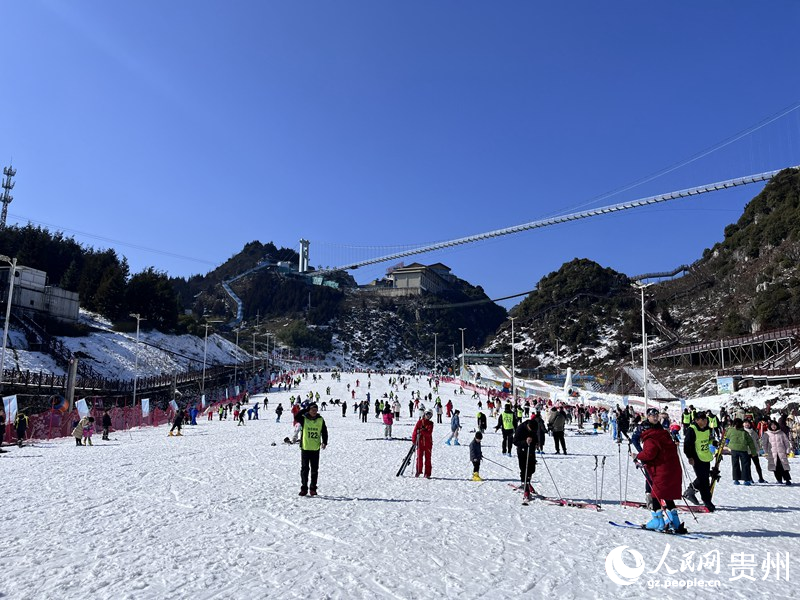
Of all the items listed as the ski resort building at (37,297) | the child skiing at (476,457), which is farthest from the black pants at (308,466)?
the ski resort building at (37,297)

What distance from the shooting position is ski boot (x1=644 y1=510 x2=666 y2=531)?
636cm

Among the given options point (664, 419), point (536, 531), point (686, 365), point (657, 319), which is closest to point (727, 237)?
point (657, 319)

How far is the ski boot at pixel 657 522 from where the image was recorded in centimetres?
636

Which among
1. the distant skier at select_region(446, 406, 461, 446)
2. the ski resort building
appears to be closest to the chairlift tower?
the ski resort building

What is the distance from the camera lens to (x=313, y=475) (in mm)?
8352

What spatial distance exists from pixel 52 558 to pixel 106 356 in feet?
163

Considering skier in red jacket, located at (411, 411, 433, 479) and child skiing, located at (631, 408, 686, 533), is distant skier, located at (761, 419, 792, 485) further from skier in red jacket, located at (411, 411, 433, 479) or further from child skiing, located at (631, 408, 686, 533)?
skier in red jacket, located at (411, 411, 433, 479)

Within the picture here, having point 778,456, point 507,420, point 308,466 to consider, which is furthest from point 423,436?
point 778,456

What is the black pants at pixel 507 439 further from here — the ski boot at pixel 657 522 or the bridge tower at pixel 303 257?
the bridge tower at pixel 303 257

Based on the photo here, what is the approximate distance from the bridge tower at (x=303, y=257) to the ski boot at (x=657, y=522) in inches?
7204

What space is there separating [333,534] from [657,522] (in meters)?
3.73

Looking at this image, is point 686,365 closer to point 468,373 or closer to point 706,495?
point 468,373

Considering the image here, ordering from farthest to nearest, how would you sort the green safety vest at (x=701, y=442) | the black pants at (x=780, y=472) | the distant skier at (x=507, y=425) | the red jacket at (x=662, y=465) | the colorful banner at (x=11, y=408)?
the colorful banner at (x=11, y=408) → the distant skier at (x=507, y=425) → the black pants at (x=780, y=472) → the green safety vest at (x=701, y=442) → the red jacket at (x=662, y=465)

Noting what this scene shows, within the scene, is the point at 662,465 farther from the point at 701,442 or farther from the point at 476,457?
the point at 476,457
